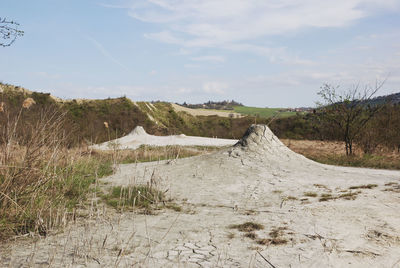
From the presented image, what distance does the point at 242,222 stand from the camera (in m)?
4.65

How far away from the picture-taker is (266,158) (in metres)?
8.24

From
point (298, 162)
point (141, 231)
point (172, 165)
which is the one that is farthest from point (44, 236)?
point (298, 162)

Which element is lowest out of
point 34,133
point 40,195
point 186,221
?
point 186,221

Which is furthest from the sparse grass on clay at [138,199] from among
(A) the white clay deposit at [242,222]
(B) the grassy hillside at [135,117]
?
(B) the grassy hillside at [135,117]

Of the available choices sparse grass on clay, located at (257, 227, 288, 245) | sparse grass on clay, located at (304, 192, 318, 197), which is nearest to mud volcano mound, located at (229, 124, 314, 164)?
sparse grass on clay, located at (304, 192, 318, 197)

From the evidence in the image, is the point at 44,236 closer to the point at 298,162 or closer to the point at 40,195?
the point at 40,195

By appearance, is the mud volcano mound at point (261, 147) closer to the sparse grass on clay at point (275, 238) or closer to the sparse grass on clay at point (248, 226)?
the sparse grass on clay at point (248, 226)

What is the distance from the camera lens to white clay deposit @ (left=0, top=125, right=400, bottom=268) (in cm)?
341

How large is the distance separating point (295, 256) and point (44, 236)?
2643mm

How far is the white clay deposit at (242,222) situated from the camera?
3.41 metres

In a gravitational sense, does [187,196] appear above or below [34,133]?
below

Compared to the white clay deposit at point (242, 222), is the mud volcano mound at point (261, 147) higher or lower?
higher

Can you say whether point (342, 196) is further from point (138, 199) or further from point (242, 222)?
point (138, 199)

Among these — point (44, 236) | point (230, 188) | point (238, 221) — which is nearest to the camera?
point (44, 236)
